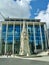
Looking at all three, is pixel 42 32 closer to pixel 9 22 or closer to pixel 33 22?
pixel 33 22

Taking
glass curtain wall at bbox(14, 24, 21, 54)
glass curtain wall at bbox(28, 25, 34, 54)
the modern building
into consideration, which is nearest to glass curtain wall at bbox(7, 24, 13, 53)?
the modern building

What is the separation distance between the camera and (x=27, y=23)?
121m

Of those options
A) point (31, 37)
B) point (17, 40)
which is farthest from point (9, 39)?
point (31, 37)

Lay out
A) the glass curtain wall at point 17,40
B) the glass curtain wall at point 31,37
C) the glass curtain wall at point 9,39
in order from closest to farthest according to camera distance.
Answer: the glass curtain wall at point 17,40 < the glass curtain wall at point 9,39 < the glass curtain wall at point 31,37

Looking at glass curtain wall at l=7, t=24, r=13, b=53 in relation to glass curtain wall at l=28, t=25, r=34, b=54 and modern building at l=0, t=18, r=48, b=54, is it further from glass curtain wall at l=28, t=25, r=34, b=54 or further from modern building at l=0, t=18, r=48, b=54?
glass curtain wall at l=28, t=25, r=34, b=54

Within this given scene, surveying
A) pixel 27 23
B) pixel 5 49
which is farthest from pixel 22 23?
pixel 5 49

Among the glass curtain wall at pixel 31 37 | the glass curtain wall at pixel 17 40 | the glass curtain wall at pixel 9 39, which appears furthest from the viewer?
the glass curtain wall at pixel 31 37

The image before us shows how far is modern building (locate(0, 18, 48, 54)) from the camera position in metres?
115

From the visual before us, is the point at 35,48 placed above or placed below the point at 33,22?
below

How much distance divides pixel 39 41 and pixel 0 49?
22561mm

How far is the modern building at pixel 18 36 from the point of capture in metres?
115

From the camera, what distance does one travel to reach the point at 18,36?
383ft

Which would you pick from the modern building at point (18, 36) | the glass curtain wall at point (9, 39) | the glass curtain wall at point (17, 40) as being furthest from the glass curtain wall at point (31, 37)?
the glass curtain wall at point (9, 39)

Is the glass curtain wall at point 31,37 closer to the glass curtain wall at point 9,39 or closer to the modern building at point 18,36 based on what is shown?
the modern building at point 18,36
